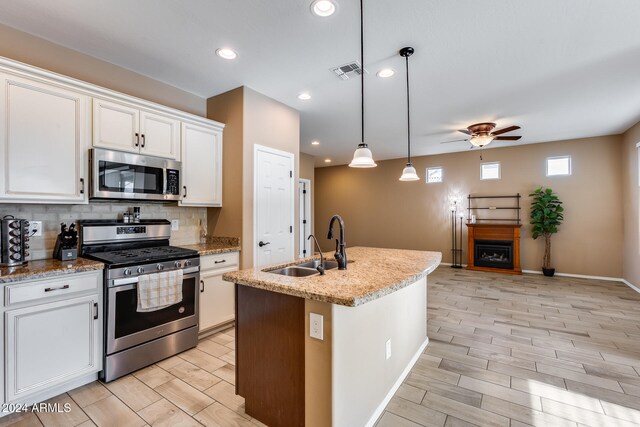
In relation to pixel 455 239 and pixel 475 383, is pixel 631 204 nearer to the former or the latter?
pixel 455 239

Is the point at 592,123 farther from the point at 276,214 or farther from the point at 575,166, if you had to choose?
the point at 276,214

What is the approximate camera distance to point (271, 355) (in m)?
1.75

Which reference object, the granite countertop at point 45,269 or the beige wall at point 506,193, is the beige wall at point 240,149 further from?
the beige wall at point 506,193

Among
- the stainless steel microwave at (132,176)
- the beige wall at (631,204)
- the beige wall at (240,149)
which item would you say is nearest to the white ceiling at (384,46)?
the beige wall at (240,149)

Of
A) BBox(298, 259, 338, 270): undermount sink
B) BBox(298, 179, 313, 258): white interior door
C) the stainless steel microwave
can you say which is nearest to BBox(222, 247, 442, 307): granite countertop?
BBox(298, 259, 338, 270): undermount sink

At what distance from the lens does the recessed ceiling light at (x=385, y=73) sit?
301cm

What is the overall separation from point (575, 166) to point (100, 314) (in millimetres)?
7975

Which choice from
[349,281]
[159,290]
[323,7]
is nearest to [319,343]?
[349,281]

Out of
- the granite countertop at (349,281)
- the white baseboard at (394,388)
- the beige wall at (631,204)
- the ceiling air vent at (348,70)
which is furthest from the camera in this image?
the beige wall at (631,204)

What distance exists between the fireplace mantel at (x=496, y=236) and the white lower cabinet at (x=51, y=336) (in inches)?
268

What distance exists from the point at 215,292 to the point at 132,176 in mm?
1428

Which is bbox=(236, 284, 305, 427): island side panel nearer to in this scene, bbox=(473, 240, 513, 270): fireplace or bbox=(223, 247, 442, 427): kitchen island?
bbox=(223, 247, 442, 427): kitchen island

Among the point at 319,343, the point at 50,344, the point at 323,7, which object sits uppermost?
the point at 323,7

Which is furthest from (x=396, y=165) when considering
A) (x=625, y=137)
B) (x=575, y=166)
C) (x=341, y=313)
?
(x=341, y=313)
